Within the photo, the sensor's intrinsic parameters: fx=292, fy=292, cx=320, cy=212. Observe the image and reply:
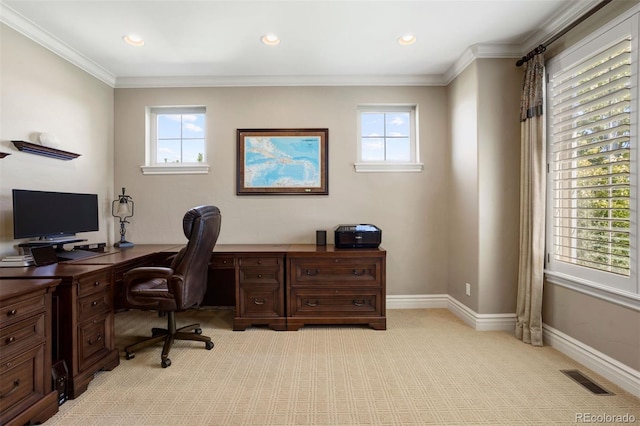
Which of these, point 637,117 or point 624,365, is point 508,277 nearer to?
point 624,365

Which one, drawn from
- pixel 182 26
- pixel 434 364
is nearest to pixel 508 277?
pixel 434 364

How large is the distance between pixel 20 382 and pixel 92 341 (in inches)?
18.9

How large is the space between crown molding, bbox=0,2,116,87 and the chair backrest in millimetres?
2049

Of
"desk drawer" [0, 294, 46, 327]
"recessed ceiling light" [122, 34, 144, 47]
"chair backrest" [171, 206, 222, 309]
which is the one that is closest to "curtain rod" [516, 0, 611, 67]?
"chair backrest" [171, 206, 222, 309]

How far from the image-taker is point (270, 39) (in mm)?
2631

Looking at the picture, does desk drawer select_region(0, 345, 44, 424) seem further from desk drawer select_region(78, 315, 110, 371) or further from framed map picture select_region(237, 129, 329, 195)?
framed map picture select_region(237, 129, 329, 195)

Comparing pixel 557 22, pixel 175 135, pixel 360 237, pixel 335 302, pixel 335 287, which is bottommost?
pixel 335 302

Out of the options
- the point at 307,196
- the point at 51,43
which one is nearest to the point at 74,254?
the point at 51,43

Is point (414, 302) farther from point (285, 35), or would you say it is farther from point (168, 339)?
point (285, 35)

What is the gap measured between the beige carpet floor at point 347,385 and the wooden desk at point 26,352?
6.6 inches

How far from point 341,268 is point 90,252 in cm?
230

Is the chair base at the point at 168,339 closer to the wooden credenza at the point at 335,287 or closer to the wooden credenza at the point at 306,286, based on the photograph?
the wooden credenza at the point at 306,286

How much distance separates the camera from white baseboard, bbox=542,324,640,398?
1825 mm

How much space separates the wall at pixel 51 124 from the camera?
226 cm
